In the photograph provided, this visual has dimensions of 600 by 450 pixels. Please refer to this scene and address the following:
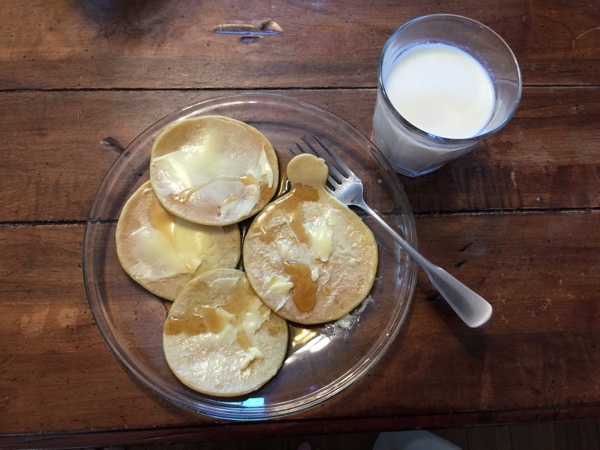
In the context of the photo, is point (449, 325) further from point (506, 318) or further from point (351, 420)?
point (351, 420)

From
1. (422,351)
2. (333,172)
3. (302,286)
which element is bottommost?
(422,351)

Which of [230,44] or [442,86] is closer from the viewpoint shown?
[442,86]

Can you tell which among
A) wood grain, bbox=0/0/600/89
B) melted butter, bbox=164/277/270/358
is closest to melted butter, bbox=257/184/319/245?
melted butter, bbox=164/277/270/358

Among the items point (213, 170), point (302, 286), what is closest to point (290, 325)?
point (302, 286)

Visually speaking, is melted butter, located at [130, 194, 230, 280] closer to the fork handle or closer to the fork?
the fork

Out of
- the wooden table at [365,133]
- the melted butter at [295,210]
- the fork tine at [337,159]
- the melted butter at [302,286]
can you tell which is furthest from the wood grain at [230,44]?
the melted butter at [302,286]

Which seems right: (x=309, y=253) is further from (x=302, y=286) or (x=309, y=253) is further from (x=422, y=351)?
(x=422, y=351)
